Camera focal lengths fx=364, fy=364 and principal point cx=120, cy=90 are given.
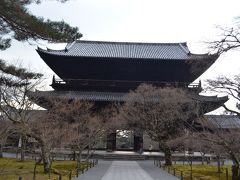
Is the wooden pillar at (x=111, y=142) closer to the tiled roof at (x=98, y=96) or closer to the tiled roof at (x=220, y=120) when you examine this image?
the tiled roof at (x=98, y=96)

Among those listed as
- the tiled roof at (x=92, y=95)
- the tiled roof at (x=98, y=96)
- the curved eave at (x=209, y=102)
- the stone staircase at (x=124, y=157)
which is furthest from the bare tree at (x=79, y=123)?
the curved eave at (x=209, y=102)

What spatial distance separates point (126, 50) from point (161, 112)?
1546 centimetres

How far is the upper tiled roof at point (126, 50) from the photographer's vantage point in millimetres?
40612

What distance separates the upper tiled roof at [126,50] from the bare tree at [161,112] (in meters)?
8.64

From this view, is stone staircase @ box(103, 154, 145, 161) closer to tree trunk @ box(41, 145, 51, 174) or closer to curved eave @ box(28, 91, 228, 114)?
curved eave @ box(28, 91, 228, 114)

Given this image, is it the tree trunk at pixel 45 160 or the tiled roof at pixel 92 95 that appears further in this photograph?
the tiled roof at pixel 92 95

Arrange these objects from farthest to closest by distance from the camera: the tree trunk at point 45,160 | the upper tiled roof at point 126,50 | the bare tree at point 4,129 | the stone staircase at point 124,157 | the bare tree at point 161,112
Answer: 1. the upper tiled roof at point 126,50
2. the stone staircase at point 124,157
3. the bare tree at point 161,112
4. the bare tree at point 4,129
5. the tree trunk at point 45,160

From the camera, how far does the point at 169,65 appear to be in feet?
132

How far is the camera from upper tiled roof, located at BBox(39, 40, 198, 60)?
1599 inches

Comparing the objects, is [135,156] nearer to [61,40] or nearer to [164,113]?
[164,113]

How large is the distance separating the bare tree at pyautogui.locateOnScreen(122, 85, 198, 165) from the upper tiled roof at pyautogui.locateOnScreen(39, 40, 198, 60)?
340 inches

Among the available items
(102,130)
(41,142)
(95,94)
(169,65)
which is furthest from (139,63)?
(41,142)

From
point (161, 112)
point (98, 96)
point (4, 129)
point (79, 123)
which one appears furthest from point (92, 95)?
point (4, 129)

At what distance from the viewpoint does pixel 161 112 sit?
3089 cm
